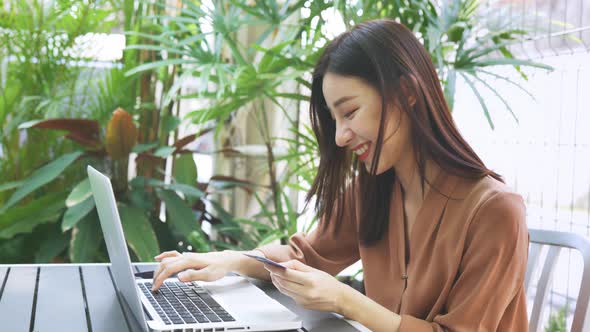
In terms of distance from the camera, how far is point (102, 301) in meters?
1.19

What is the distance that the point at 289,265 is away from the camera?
104 cm

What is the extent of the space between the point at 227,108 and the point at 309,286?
153 cm

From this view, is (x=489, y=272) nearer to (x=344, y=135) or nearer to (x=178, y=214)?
(x=344, y=135)

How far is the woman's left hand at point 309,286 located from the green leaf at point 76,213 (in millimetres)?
1705

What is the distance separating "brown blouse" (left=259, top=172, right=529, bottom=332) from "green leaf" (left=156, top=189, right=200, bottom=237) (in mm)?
1413

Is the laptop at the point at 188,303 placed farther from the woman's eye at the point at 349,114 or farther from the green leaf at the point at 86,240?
the green leaf at the point at 86,240

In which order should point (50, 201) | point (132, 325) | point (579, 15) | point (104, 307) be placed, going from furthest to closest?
point (50, 201) → point (579, 15) → point (104, 307) → point (132, 325)

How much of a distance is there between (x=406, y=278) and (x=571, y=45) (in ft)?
4.74

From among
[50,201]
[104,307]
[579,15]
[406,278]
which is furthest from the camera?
[50,201]

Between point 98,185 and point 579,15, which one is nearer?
point 98,185

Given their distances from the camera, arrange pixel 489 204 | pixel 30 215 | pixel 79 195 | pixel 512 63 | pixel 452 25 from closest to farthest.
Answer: pixel 489 204 < pixel 512 63 < pixel 452 25 < pixel 79 195 < pixel 30 215

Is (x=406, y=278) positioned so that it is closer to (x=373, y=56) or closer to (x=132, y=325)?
(x=373, y=56)

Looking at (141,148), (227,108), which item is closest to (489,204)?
(227,108)

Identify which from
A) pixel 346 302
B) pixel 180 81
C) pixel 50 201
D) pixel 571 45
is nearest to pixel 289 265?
pixel 346 302
